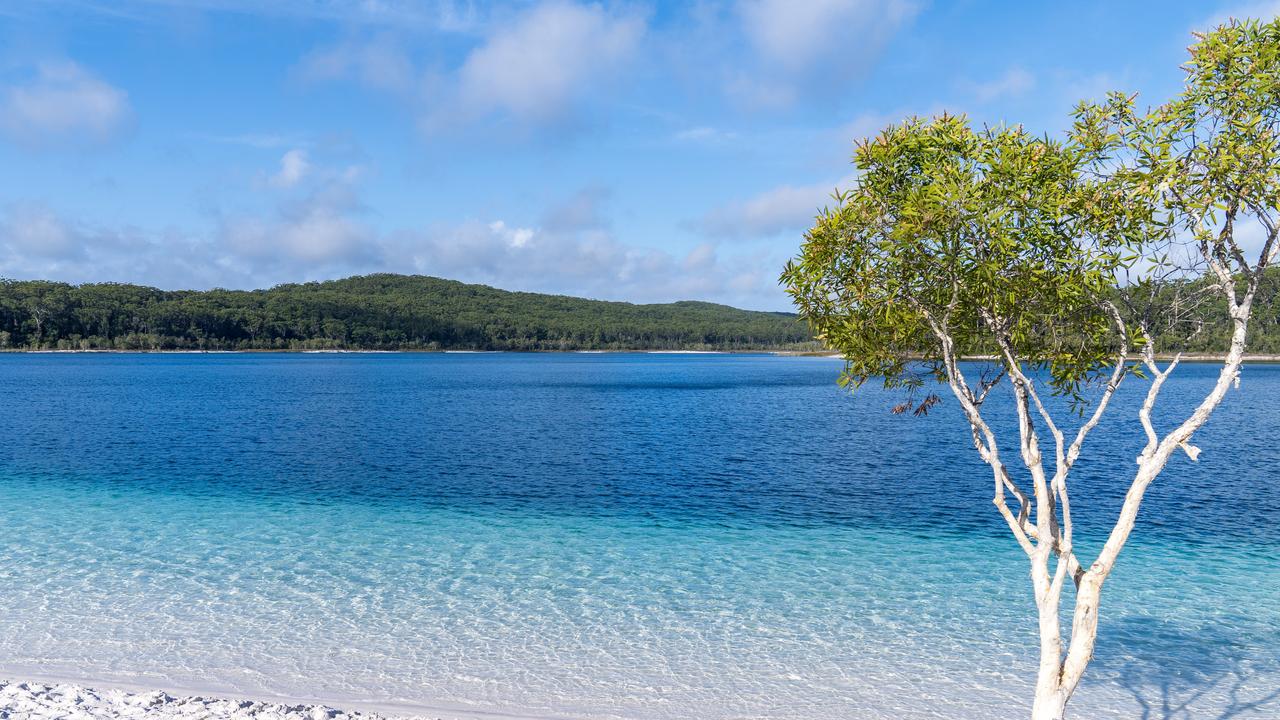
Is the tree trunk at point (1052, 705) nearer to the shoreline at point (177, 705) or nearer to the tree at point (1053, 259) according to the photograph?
the tree at point (1053, 259)

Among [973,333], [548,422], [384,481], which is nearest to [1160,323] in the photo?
[973,333]

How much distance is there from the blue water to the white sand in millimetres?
761

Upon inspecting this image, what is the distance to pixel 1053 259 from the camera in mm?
7562

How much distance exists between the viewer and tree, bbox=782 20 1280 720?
22.1 feet

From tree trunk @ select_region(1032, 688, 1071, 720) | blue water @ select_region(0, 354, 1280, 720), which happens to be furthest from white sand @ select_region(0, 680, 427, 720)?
tree trunk @ select_region(1032, 688, 1071, 720)

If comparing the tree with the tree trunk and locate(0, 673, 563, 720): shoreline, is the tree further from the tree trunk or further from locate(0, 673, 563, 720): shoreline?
locate(0, 673, 563, 720): shoreline

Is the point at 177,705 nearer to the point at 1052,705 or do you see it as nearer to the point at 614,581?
the point at 614,581

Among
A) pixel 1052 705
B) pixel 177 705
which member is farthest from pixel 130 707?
pixel 1052 705

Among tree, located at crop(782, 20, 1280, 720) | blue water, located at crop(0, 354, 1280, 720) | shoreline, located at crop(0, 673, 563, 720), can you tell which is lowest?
blue water, located at crop(0, 354, 1280, 720)

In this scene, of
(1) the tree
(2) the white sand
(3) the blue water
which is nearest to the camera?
(1) the tree

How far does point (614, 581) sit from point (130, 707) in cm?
846

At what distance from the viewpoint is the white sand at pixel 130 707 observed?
30.3 ft

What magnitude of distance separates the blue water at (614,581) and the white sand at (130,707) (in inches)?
29.9

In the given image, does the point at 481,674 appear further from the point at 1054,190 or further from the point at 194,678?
the point at 1054,190
